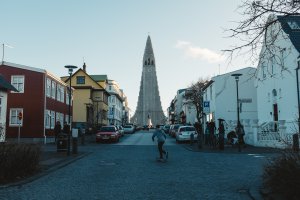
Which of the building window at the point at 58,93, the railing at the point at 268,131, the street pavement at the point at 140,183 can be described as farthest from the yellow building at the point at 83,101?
the street pavement at the point at 140,183

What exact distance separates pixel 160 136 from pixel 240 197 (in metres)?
9.36

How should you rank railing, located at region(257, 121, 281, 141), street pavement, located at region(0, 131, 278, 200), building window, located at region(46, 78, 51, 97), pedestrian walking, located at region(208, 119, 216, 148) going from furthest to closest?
building window, located at region(46, 78, 51, 97) < railing, located at region(257, 121, 281, 141) < pedestrian walking, located at region(208, 119, 216, 148) < street pavement, located at region(0, 131, 278, 200)

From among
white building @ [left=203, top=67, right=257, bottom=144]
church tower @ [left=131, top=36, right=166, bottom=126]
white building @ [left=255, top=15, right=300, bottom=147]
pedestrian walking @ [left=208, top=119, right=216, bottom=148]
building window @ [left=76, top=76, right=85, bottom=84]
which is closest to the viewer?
white building @ [left=255, top=15, right=300, bottom=147]

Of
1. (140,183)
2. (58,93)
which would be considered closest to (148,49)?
(58,93)

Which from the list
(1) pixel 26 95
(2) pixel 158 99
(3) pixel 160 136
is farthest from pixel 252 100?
(2) pixel 158 99

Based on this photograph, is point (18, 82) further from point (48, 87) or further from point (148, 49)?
point (148, 49)

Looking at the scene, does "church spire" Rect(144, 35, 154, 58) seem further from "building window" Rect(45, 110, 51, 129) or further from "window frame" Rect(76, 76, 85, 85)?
"building window" Rect(45, 110, 51, 129)

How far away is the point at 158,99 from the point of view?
149 metres

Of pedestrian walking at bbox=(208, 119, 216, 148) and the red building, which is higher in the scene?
the red building

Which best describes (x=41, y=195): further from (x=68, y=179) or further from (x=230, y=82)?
(x=230, y=82)

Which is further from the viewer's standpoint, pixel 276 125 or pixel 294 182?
pixel 276 125

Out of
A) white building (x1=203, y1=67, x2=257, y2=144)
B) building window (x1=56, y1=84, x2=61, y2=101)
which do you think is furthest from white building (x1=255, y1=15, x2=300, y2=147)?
building window (x1=56, y1=84, x2=61, y2=101)

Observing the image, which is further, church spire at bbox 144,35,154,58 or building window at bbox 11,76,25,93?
church spire at bbox 144,35,154,58

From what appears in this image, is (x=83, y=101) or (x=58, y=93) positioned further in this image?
(x=83, y=101)
